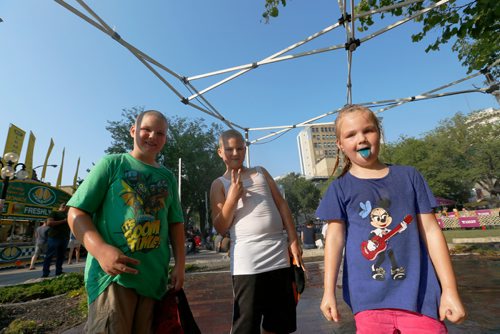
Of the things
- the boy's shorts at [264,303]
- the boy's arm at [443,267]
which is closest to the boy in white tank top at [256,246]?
the boy's shorts at [264,303]

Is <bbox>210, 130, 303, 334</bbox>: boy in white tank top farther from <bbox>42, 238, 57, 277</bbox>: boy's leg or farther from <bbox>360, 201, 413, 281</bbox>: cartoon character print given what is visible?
<bbox>42, 238, 57, 277</bbox>: boy's leg

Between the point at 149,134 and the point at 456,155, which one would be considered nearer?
the point at 149,134

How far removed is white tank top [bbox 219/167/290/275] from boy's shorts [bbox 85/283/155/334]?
2.04 ft

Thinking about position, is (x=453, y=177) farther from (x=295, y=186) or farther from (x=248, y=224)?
(x=248, y=224)

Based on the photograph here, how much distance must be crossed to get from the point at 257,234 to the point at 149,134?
0.98 m

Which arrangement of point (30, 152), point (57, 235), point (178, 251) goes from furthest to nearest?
1. point (30, 152)
2. point (57, 235)
3. point (178, 251)

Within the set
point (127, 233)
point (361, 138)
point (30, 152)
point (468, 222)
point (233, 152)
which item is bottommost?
point (468, 222)

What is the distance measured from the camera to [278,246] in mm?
1922

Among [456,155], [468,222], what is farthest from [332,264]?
[456,155]

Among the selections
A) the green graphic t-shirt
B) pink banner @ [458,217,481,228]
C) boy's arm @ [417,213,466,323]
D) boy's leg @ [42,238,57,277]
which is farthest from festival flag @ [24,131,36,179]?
pink banner @ [458,217,481,228]

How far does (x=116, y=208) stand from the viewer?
1.47 meters

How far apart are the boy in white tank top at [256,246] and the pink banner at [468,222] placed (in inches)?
1066

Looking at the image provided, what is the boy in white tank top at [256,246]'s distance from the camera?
5.81 feet

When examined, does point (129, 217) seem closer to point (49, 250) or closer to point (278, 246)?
point (278, 246)
